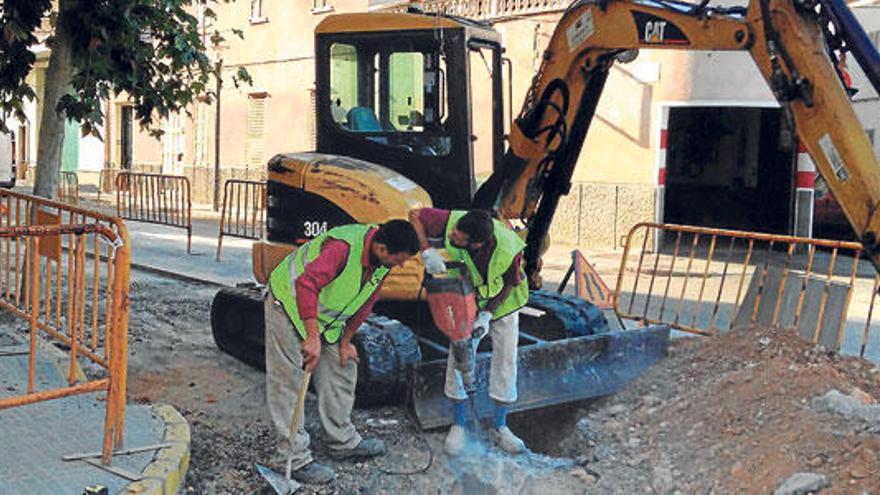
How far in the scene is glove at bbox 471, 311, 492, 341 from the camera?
573 centimetres

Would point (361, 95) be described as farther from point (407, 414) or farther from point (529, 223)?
point (407, 414)

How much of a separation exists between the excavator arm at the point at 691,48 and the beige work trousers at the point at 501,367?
120cm

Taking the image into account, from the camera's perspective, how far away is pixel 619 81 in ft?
53.2

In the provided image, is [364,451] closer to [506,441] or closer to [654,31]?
[506,441]

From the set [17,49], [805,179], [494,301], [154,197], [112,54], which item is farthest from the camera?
[805,179]

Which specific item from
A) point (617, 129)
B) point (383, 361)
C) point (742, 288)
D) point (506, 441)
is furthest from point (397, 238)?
point (617, 129)

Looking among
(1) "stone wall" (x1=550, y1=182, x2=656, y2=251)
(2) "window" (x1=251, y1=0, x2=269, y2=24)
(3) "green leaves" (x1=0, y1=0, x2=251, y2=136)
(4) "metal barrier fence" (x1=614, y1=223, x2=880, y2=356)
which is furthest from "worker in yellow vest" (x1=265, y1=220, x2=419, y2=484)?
(2) "window" (x1=251, y1=0, x2=269, y2=24)

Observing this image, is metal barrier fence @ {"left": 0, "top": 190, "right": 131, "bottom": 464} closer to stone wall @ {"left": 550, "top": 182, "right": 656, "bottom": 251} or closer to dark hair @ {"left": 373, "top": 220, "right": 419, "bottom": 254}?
dark hair @ {"left": 373, "top": 220, "right": 419, "bottom": 254}

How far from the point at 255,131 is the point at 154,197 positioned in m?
9.18

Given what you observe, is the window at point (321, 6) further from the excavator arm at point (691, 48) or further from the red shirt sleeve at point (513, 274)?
the red shirt sleeve at point (513, 274)

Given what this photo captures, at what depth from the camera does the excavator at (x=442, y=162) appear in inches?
237

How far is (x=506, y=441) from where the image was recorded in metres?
5.76

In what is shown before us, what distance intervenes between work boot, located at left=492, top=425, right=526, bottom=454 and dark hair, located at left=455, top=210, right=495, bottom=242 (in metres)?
1.20

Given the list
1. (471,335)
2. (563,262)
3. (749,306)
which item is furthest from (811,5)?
(563,262)
